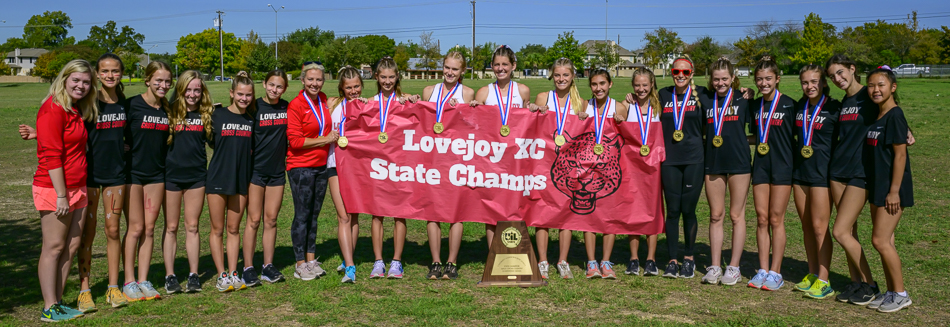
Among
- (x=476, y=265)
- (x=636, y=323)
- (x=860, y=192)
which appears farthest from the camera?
(x=476, y=265)

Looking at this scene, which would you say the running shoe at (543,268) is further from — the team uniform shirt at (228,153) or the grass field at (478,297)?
the team uniform shirt at (228,153)

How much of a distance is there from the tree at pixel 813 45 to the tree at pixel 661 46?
16.9 meters

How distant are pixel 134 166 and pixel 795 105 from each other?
6309 mm

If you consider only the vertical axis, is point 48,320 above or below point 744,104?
below

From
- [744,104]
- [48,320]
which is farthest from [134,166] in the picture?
[744,104]

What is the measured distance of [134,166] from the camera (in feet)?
19.9

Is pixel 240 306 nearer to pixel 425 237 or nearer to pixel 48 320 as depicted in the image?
pixel 48 320

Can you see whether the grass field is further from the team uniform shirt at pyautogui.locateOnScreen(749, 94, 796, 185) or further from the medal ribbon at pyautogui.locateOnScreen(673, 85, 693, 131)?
the medal ribbon at pyautogui.locateOnScreen(673, 85, 693, 131)

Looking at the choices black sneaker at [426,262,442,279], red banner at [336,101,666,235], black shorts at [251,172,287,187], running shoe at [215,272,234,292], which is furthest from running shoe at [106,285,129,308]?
black sneaker at [426,262,442,279]

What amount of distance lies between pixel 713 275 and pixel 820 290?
3.21 ft

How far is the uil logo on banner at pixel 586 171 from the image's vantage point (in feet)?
23.2

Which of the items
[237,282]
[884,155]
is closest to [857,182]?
[884,155]

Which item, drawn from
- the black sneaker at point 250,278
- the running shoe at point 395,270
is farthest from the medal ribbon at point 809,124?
the black sneaker at point 250,278

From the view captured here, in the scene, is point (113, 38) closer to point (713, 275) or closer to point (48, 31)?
point (48, 31)
